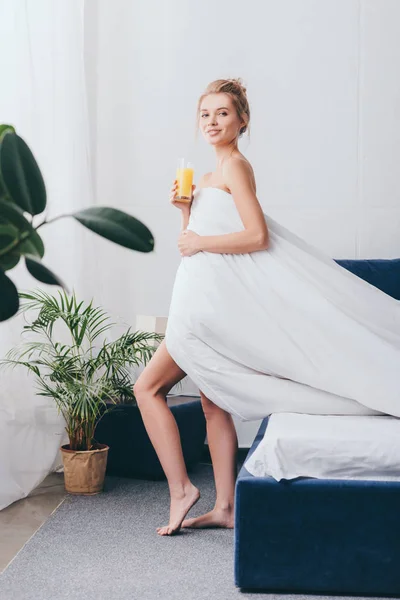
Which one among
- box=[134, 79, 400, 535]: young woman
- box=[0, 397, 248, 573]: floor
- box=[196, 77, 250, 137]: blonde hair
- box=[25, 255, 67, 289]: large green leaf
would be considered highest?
box=[196, 77, 250, 137]: blonde hair

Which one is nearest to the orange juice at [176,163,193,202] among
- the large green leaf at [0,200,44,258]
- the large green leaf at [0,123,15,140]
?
the large green leaf at [0,123,15,140]

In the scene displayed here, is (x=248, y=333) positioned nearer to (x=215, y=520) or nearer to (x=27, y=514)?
(x=215, y=520)

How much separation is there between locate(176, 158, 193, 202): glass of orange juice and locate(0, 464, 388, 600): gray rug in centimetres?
110

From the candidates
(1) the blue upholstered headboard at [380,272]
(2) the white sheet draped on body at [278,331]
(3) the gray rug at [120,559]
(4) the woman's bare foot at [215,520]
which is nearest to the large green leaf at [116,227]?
(3) the gray rug at [120,559]

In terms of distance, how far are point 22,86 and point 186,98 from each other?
101cm

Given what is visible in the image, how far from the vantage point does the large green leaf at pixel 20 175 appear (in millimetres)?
727

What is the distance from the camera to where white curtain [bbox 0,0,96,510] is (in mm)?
2934

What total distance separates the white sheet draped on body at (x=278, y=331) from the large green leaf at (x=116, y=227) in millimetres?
1678

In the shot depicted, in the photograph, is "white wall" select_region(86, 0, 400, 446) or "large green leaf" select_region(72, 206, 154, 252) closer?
"large green leaf" select_region(72, 206, 154, 252)

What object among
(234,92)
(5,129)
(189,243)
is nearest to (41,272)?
(5,129)

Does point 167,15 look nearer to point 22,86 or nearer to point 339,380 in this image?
point 22,86

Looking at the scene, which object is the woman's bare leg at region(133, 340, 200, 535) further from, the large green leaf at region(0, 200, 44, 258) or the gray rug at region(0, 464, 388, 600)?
the large green leaf at region(0, 200, 44, 258)

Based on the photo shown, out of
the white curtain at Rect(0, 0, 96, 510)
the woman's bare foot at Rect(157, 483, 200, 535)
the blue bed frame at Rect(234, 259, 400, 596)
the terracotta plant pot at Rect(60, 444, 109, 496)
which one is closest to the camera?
the blue bed frame at Rect(234, 259, 400, 596)

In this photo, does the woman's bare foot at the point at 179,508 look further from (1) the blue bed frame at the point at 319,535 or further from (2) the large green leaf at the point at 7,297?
(2) the large green leaf at the point at 7,297
